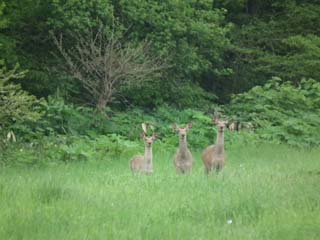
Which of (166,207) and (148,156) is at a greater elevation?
(166,207)

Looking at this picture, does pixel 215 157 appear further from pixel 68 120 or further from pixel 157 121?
pixel 157 121

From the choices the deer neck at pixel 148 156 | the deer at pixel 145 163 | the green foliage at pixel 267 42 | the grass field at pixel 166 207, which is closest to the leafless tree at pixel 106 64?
the green foliage at pixel 267 42

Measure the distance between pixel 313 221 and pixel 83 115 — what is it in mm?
17383

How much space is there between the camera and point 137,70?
25.9 m

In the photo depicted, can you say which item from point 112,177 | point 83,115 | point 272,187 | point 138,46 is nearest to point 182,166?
point 112,177

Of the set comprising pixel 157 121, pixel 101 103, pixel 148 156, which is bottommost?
pixel 157 121

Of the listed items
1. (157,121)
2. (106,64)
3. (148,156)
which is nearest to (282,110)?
(157,121)

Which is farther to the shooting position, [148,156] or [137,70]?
[137,70]

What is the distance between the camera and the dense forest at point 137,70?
982 inches

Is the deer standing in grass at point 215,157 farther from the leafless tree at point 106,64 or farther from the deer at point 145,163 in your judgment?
the leafless tree at point 106,64

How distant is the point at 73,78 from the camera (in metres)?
28.9

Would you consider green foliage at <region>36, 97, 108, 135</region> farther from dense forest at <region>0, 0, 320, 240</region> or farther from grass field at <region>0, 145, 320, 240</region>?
grass field at <region>0, 145, 320, 240</region>

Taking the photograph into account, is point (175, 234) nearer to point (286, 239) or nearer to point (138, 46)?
point (286, 239)

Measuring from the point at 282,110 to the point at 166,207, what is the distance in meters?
18.7
